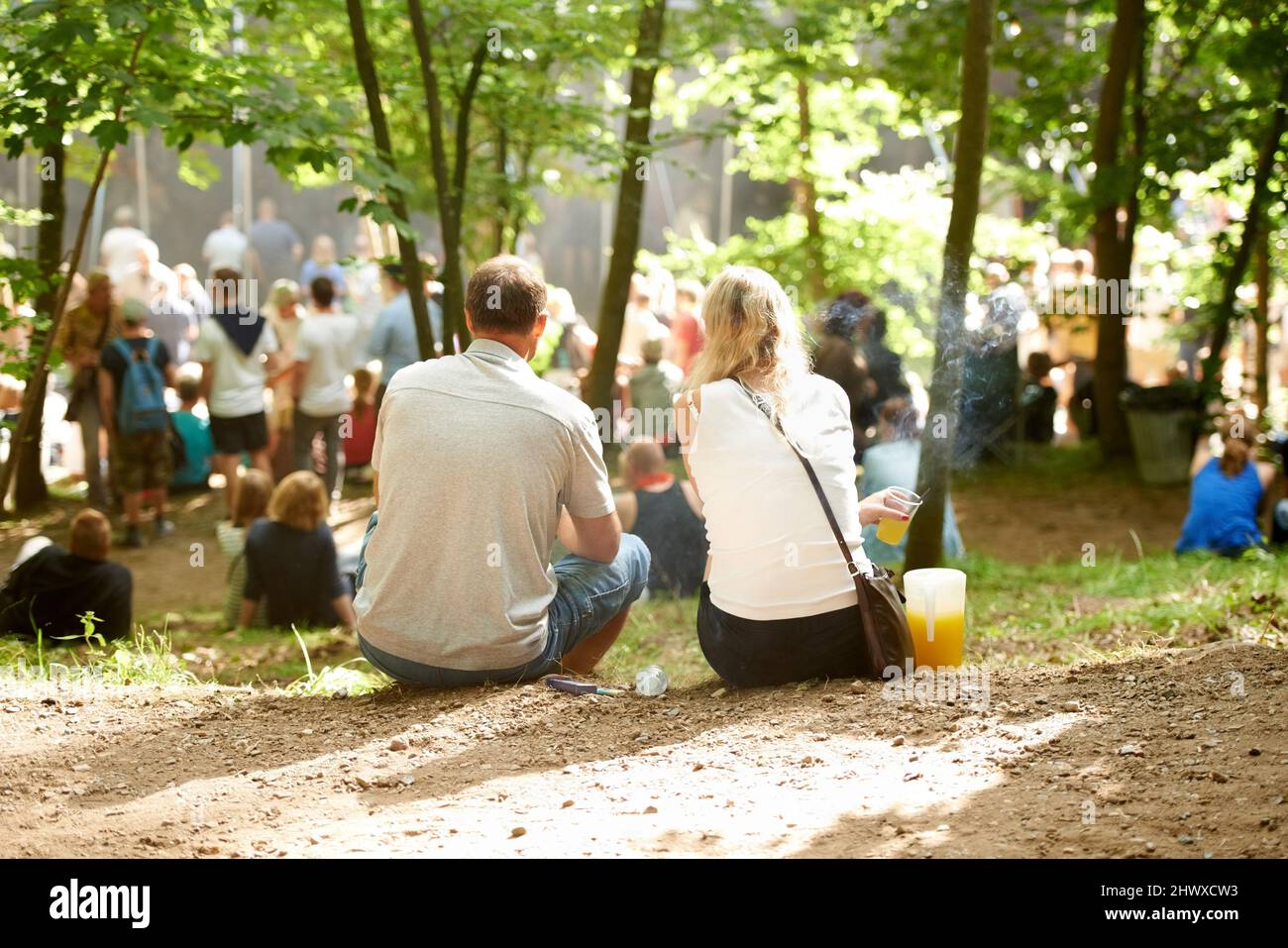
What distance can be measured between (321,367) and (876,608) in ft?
24.0

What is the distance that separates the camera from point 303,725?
180 inches

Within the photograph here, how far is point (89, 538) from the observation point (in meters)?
6.93

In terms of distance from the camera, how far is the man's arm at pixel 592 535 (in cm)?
472

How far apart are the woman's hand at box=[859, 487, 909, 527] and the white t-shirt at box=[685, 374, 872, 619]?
0.43 ft

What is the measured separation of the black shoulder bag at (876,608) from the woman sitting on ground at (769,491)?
23 mm

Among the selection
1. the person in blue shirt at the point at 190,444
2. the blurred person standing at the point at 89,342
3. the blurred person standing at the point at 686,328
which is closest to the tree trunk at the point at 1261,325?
the blurred person standing at the point at 686,328

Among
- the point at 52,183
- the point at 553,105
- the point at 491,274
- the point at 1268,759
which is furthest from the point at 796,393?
the point at 52,183

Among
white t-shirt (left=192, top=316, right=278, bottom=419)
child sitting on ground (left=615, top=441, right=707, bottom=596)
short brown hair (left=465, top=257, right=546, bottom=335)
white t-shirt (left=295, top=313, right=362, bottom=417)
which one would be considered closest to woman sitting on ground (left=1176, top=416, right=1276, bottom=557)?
child sitting on ground (left=615, top=441, right=707, bottom=596)

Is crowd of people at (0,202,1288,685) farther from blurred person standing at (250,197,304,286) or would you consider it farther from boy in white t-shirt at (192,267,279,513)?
blurred person standing at (250,197,304,286)

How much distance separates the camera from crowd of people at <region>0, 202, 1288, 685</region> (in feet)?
14.7

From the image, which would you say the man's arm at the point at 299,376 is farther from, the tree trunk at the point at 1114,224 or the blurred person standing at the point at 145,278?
the tree trunk at the point at 1114,224

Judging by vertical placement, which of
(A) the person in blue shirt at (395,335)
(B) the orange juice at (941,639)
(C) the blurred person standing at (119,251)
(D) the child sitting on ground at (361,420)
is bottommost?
(B) the orange juice at (941,639)

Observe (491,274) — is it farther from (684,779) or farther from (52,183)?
(52,183)
